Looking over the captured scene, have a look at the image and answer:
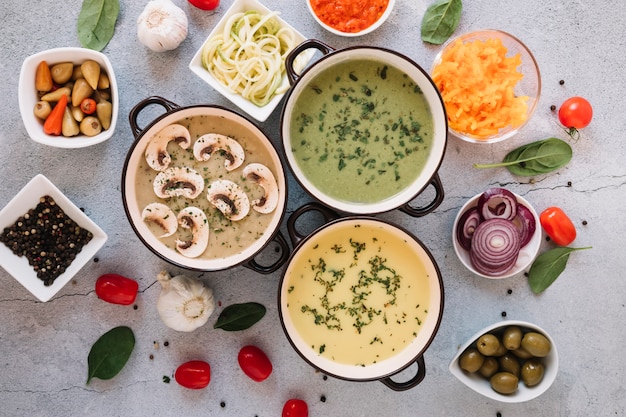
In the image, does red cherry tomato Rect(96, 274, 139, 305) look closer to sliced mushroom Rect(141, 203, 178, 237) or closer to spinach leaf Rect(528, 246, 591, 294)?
sliced mushroom Rect(141, 203, 178, 237)

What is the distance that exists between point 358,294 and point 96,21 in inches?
73.5

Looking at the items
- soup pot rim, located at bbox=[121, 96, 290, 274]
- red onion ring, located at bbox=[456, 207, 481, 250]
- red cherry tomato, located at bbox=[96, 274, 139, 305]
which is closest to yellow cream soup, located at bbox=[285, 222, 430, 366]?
soup pot rim, located at bbox=[121, 96, 290, 274]

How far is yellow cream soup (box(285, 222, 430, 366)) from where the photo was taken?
2.60 m

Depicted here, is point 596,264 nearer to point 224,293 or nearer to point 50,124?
point 224,293

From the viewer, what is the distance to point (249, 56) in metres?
2.65

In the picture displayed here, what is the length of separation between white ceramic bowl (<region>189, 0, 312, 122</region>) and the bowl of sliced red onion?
107 centimetres

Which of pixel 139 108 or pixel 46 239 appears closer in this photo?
pixel 139 108

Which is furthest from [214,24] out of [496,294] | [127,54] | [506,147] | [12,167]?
[496,294]

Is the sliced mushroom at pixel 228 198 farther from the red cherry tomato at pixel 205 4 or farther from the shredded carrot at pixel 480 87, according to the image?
the shredded carrot at pixel 480 87

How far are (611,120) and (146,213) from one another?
2409mm

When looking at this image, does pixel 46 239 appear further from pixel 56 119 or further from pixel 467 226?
pixel 467 226

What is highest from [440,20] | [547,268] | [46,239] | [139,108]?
[440,20]

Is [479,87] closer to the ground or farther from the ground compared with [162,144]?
farther from the ground

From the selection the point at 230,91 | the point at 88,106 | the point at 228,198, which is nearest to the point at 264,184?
the point at 228,198
